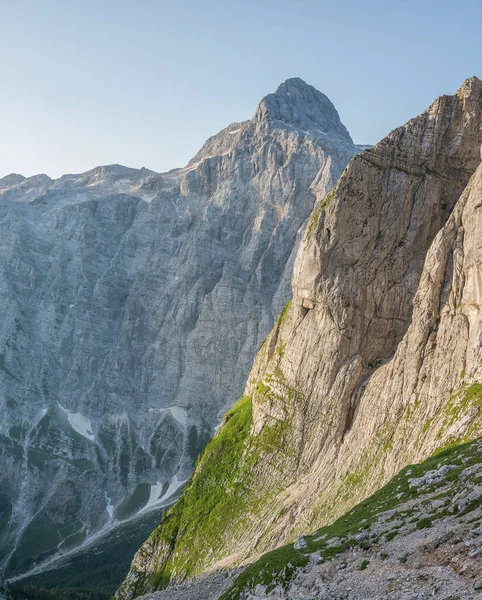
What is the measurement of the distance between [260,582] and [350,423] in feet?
92.8

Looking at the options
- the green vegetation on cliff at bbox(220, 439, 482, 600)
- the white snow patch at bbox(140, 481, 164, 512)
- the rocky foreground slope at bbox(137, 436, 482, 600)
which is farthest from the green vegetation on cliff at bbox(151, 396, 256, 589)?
the white snow patch at bbox(140, 481, 164, 512)

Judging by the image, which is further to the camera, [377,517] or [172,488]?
[172,488]

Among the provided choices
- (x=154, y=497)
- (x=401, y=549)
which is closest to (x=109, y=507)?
(x=154, y=497)

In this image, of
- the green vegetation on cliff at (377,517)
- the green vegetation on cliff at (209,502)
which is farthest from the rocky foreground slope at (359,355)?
the green vegetation on cliff at (377,517)

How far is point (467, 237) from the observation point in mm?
46844

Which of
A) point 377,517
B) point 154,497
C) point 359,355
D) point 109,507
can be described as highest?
point 359,355

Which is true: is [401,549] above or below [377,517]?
above

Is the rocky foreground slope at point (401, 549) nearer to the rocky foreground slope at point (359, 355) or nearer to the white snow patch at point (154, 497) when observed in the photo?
the rocky foreground slope at point (359, 355)

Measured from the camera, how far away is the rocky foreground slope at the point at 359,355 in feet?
155

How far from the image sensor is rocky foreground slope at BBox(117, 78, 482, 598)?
4716cm

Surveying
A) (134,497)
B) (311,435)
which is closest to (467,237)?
(311,435)

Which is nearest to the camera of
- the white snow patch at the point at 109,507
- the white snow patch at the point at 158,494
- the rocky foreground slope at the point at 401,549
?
the rocky foreground slope at the point at 401,549

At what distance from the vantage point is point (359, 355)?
58719 millimetres

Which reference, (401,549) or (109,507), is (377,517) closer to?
(401,549)
